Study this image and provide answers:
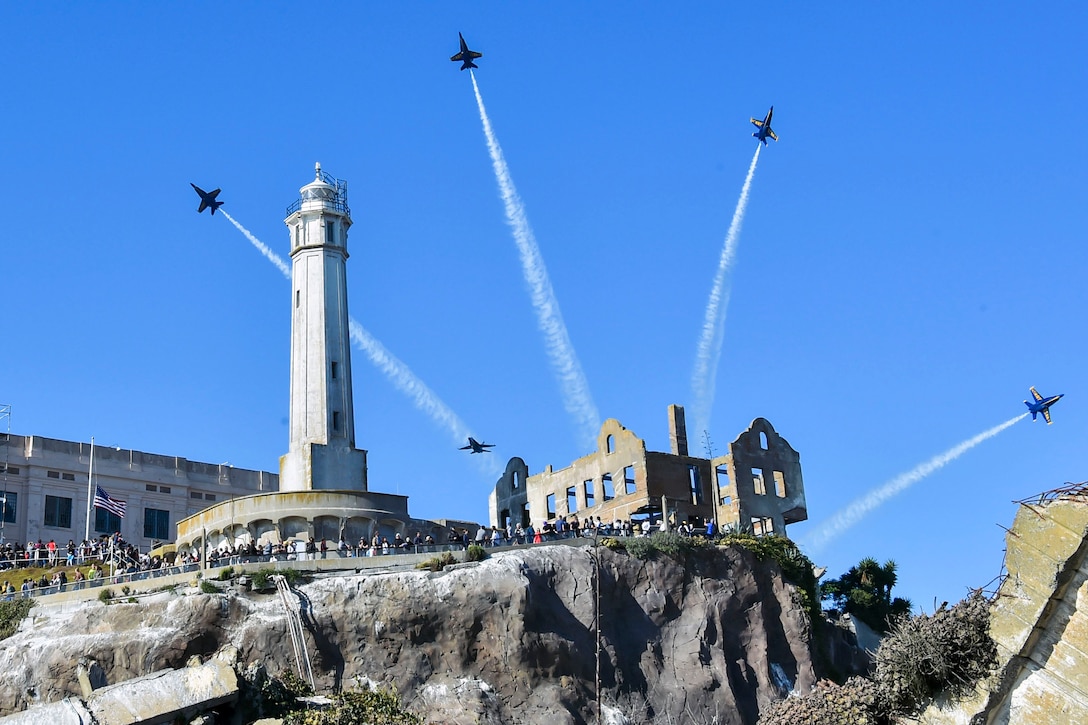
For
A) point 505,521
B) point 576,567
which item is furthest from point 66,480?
point 576,567

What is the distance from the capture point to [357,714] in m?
29.4

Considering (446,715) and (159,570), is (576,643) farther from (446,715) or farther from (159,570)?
(159,570)

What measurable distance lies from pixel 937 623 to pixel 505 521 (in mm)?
63699

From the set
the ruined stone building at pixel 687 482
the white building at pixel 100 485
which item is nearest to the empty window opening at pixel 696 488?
the ruined stone building at pixel 687 482

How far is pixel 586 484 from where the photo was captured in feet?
237

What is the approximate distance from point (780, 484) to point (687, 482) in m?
6.12

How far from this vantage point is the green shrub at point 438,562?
5288cm

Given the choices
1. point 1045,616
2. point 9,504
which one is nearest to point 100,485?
point 9,504

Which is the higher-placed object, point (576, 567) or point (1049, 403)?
point (1049, 403)

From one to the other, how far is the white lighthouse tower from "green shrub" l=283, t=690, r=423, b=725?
111ft

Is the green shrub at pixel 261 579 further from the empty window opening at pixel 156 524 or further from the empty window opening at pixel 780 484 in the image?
the empty window opening at pixel 780 484

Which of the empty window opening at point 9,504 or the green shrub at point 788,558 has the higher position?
the empty window opening at point 9,504

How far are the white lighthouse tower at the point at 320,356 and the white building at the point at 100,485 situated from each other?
52.2 ft

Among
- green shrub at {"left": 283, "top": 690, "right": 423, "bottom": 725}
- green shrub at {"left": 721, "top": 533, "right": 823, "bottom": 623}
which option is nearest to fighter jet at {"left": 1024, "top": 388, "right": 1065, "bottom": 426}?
green shrub at {"left": 721, "top": 533, "right": 823, "bottom": 623}
